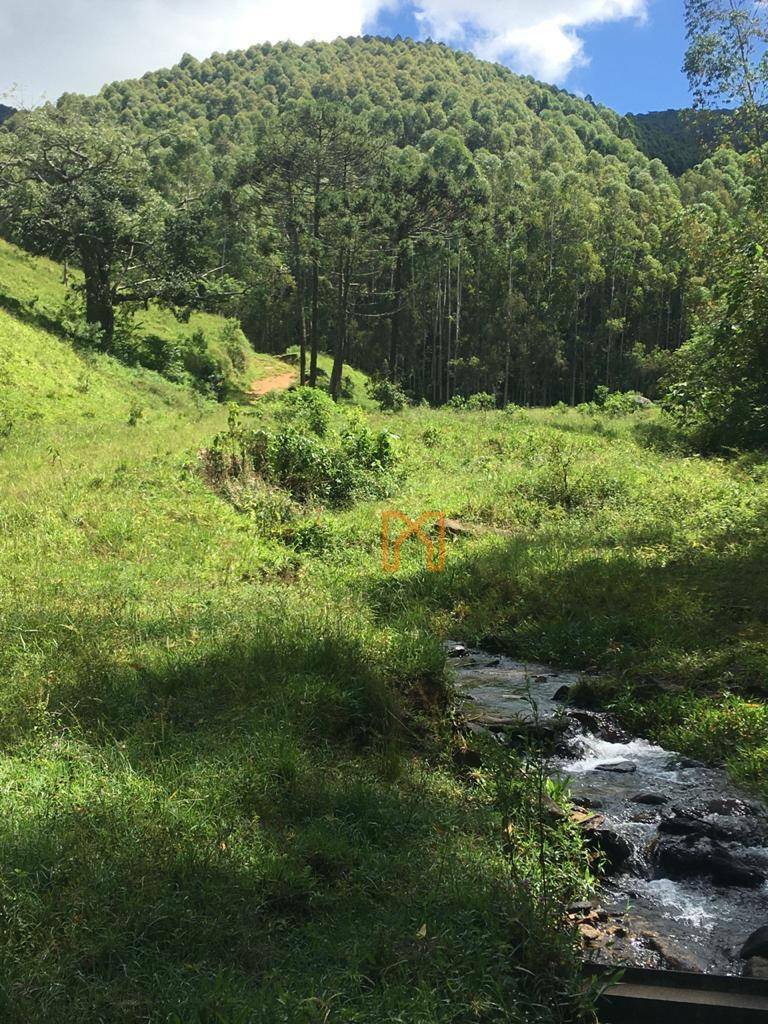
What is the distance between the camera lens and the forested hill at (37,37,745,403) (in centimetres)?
3444

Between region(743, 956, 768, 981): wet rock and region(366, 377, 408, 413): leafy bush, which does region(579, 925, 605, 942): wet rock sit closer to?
region(743, 956, 768, 981): wet rock

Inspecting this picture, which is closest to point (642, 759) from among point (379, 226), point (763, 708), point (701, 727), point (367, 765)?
point (701, 727)

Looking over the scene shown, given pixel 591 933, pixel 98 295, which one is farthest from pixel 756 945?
pixel 98 295

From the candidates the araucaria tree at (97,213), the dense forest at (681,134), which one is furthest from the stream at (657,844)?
the araucaria tree at (97,213)

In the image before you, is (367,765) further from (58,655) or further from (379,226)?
(379,226)

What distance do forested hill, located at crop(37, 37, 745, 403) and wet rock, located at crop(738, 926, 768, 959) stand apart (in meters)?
21.4

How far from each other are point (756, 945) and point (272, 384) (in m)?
38.0

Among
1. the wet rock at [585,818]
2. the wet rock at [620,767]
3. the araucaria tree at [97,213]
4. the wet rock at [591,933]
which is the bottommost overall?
the wet rock at [620,767]

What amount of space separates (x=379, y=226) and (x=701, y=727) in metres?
35.7

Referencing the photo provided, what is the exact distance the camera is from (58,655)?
240 inches

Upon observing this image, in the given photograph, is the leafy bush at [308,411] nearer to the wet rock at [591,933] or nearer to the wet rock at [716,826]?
the wet rock at [716,826]

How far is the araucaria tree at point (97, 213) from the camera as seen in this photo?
27.7 m

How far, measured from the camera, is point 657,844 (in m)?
4.64

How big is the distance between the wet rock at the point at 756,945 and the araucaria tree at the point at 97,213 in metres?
29.2
